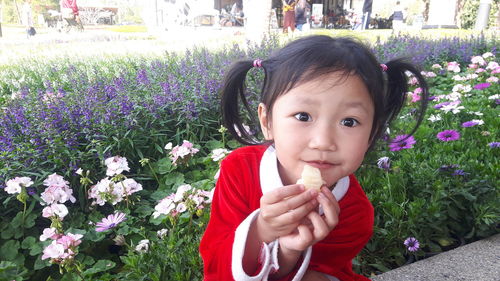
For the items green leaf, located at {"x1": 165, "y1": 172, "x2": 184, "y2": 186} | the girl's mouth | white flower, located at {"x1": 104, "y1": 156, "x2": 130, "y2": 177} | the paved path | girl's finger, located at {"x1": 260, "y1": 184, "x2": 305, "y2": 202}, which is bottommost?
the paved path

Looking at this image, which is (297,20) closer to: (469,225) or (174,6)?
(174,6)

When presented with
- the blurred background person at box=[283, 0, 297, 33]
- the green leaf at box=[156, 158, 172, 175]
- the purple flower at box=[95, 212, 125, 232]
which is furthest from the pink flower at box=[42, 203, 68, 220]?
the blurred background person at box=[283, 0, 297, 33]

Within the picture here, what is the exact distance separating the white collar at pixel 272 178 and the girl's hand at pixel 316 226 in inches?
8.4

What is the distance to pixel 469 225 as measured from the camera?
2189 mm

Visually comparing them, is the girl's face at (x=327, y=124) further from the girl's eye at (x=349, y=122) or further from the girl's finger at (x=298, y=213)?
the girl's finger at (x=298, y=213)

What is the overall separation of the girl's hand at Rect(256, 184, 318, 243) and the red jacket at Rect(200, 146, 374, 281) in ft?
1.01

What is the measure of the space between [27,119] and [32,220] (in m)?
0.84

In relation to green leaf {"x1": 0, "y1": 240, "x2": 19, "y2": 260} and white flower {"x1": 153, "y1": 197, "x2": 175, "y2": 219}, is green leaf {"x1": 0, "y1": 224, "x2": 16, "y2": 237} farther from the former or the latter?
white flower {"x1": 153, "y1": 197, "x2": 175, "y2": 219}

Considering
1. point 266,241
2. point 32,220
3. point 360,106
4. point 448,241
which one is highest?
point 360,106

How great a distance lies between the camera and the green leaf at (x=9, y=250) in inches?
78.1

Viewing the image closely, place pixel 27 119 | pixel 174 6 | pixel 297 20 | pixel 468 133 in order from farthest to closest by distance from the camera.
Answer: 1. pixel 174 6
2. pixel 297 20
3. pixel 468 133
4. pixel 27 119

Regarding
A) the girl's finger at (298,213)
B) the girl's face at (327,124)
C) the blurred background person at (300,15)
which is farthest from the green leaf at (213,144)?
the blurred background person at (300,15)

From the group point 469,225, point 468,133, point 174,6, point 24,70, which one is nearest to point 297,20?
point 174,6

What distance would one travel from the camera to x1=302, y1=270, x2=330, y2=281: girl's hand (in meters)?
1.40
